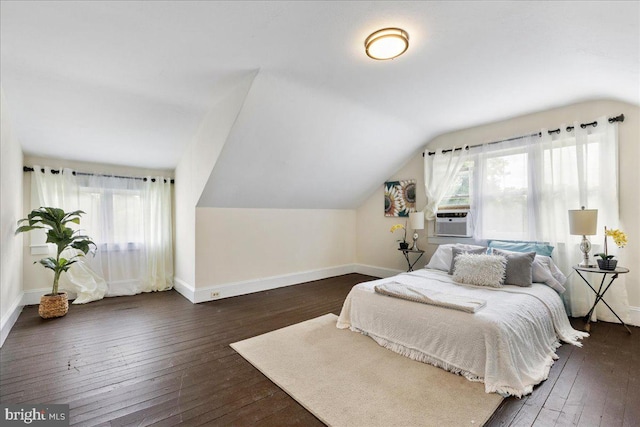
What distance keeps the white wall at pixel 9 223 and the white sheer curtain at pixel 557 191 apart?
5.70m

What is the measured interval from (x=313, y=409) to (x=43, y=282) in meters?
4.45

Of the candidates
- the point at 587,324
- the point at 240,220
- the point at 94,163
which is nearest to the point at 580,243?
the point at 587,324

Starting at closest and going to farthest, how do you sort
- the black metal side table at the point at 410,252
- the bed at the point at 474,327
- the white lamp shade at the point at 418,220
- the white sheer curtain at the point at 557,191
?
1. the bed at the point at 474,327
2. the white sheer curtain at the point at 557,191
3. the white lamp shade at the point at 418,220
4. the black metal side table at the point at 410,252

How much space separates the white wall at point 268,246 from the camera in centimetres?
427

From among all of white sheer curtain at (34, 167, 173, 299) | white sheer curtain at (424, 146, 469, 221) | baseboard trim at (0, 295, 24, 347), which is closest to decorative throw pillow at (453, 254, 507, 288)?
white sheer curtain at (424, 146, 469, 221)

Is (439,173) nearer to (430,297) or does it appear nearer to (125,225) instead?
(430,297)

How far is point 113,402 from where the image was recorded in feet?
6.25

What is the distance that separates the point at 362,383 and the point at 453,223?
322 centimetres

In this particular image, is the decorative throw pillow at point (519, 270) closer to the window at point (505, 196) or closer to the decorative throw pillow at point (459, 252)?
the decorative throw pillow at point (459, 252)

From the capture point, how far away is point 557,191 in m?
3.62

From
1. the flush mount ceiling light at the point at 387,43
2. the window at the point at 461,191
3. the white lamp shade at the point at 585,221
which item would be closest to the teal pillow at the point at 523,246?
the white lamp shade at the point at 585,221

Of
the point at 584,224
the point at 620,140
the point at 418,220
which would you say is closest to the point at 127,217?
the point at 418,220

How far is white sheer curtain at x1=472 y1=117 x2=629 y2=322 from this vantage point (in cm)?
331

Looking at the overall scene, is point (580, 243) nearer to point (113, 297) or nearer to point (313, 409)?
point (313, 409)
